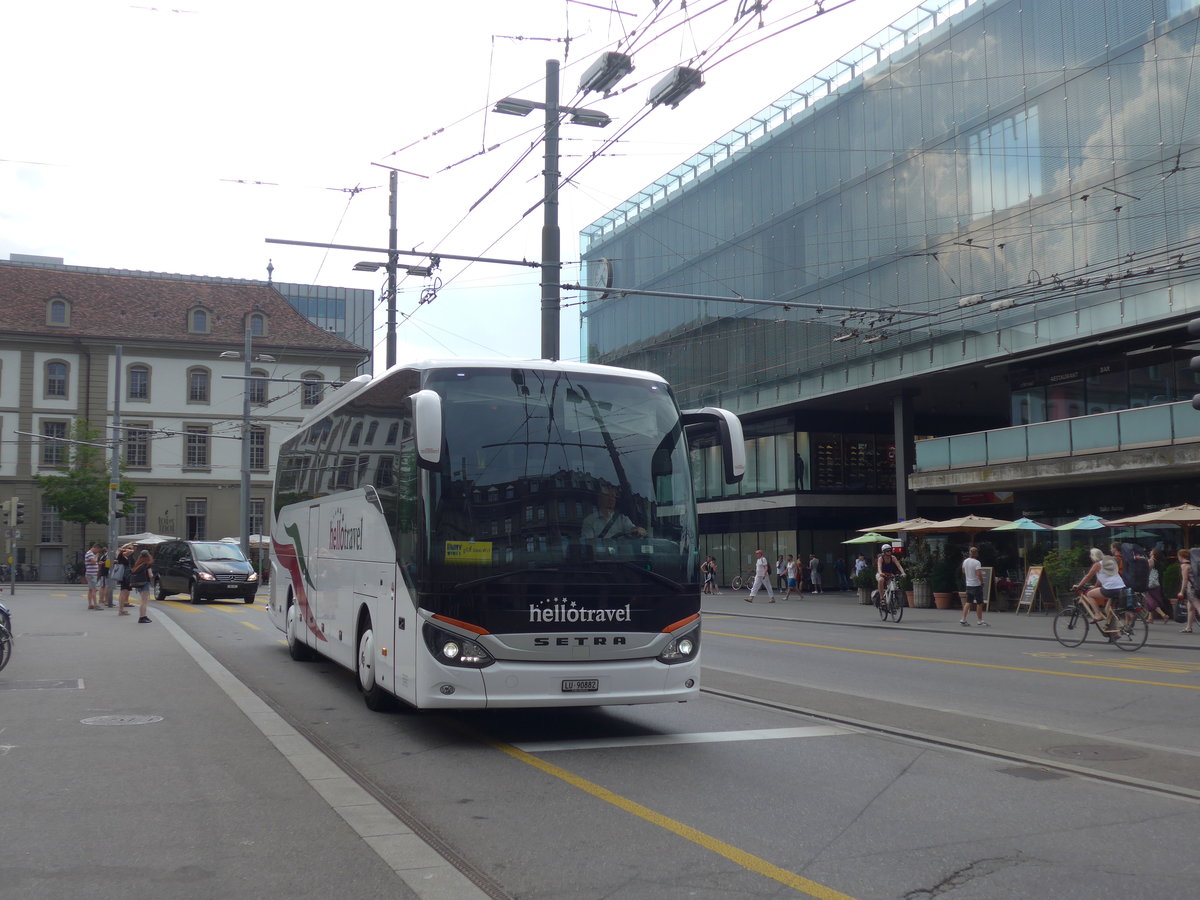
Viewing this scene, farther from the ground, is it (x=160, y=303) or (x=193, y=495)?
(x=160, y=303)

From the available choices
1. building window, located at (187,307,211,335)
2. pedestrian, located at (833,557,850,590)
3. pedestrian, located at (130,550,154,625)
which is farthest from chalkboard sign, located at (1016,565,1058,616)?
building window, located at (187,307,211,335)

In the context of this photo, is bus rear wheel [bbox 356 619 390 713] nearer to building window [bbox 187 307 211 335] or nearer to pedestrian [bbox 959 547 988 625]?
pedestrian [bbox 959 547 988 625]

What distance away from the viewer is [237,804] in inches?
289

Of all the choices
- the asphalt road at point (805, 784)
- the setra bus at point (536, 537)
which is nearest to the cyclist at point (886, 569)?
the asphalt road at point (805, 784)

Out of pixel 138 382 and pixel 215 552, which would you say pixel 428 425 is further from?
pixel 138 382

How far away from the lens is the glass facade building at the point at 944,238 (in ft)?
107

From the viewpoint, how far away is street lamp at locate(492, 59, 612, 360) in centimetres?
1789

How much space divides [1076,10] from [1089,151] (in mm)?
4195

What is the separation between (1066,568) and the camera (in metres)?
31.4

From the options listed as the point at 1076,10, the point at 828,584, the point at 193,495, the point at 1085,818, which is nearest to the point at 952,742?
the point at 1085,818

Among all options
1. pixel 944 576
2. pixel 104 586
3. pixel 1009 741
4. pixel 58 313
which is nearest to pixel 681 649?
pixel 1009 741

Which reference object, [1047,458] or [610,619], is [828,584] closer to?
[1047,458]

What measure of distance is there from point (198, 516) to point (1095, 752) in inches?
2481

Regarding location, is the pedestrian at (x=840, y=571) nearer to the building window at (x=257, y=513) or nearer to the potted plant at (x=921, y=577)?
the potted plant at (x=921, y=577)
